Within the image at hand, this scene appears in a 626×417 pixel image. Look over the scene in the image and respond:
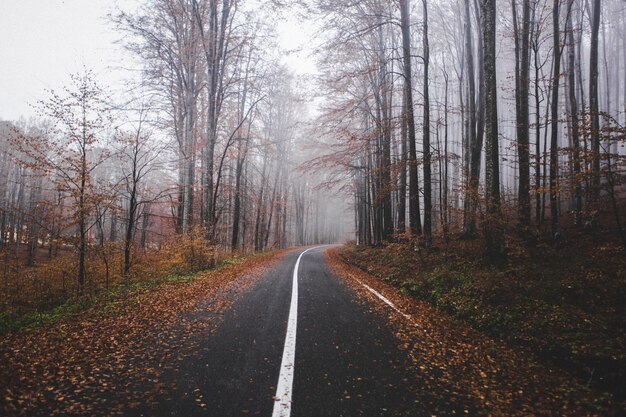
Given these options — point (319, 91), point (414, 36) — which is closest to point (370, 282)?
point (319, 91)

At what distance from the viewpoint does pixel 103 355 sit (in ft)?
14.0

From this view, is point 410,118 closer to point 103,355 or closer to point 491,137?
point 491,137

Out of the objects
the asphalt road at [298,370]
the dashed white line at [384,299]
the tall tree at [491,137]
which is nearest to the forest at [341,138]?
the tall tree at [491,137]

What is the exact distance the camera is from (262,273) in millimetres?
11367

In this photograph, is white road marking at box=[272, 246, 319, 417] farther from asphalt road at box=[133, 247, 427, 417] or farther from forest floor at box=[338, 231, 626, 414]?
forest floor at box=[338, 231, 626, 414]

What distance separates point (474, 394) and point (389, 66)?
1850 centimetres

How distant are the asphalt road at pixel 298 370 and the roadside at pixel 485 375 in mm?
299

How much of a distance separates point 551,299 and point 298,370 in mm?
5390

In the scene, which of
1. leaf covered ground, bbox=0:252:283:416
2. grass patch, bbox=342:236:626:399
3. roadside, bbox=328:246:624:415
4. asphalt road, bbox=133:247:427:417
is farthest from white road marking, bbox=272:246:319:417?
grass patch, bbox=342:236:626:399

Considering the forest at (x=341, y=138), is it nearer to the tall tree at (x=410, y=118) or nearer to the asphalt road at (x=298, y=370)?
the tall tree at (x=410, y=118)

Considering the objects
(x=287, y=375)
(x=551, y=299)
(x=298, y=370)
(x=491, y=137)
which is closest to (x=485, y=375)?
(x=298, y=370)

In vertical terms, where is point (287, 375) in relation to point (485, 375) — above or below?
above

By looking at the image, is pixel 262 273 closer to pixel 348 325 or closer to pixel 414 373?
pixel 348 325

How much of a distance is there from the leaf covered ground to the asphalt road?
1.08 feet
